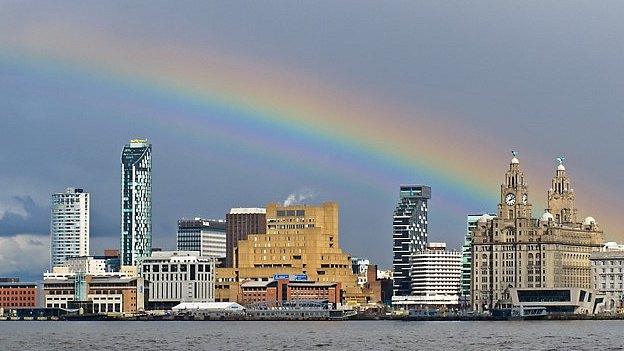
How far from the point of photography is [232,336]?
195 m

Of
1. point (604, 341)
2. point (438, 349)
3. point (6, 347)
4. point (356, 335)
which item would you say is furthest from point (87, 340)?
point (604, 341)

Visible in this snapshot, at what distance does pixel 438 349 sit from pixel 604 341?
84.0 feet

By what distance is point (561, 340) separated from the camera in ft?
560

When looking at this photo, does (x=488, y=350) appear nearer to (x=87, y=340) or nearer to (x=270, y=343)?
(x=270, y=343)

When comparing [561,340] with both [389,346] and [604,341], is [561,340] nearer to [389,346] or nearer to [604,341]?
[604,341]

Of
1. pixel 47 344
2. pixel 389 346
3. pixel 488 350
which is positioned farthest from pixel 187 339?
pixel 488 350

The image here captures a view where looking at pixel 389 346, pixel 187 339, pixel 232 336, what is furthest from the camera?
pixel 232 336

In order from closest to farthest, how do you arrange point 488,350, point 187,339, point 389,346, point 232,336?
point 488,350 → point 389,346 → point 187,339 → point 232,336

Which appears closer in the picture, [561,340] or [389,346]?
[389,346]

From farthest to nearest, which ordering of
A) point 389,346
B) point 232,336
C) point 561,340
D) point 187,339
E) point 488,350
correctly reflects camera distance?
point 232,336
point 187,339
point 561,340
point 389,346
point 488,350

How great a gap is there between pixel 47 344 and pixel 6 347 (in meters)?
6.72

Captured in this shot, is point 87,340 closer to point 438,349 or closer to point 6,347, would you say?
point 6,347

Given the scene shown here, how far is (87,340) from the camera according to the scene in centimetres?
17950

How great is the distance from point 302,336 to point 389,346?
1371 inches
